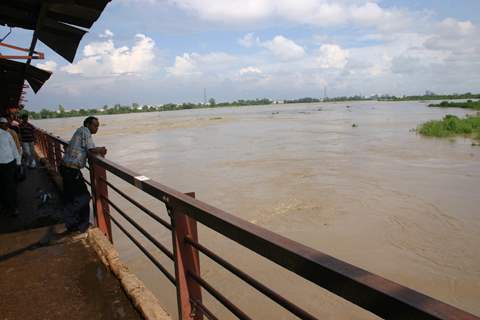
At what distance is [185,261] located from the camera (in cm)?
217

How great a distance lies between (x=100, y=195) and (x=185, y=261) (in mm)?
2067

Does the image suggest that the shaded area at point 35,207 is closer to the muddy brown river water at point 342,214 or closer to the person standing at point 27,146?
the muddy brown river water at point 342,214

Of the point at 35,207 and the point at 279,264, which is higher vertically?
the point at 279,264

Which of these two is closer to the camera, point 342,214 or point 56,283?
point 56,283

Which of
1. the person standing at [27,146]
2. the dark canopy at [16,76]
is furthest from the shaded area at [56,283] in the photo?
the person standing at [27,146]

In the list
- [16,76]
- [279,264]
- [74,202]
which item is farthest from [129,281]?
[16,76]

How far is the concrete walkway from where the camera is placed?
2.75 m

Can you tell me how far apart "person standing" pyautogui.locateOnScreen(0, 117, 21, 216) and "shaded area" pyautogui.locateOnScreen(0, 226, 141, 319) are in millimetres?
1056

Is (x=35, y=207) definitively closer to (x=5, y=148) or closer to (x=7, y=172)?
(x=7, y=172)

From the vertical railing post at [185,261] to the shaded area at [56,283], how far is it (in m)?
0.63

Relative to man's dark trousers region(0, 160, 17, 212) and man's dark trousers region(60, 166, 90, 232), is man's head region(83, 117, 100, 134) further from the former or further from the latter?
man's dark trousers region(0, 160, 17, 212)

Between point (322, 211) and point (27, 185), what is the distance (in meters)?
6.50

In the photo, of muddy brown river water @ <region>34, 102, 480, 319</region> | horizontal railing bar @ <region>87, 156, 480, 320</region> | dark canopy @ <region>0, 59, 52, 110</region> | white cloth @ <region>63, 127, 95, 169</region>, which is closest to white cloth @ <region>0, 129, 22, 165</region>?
white cloth @ <region>63, 127, 95, 169</region>

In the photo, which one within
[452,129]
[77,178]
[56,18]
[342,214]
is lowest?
[342,214]
